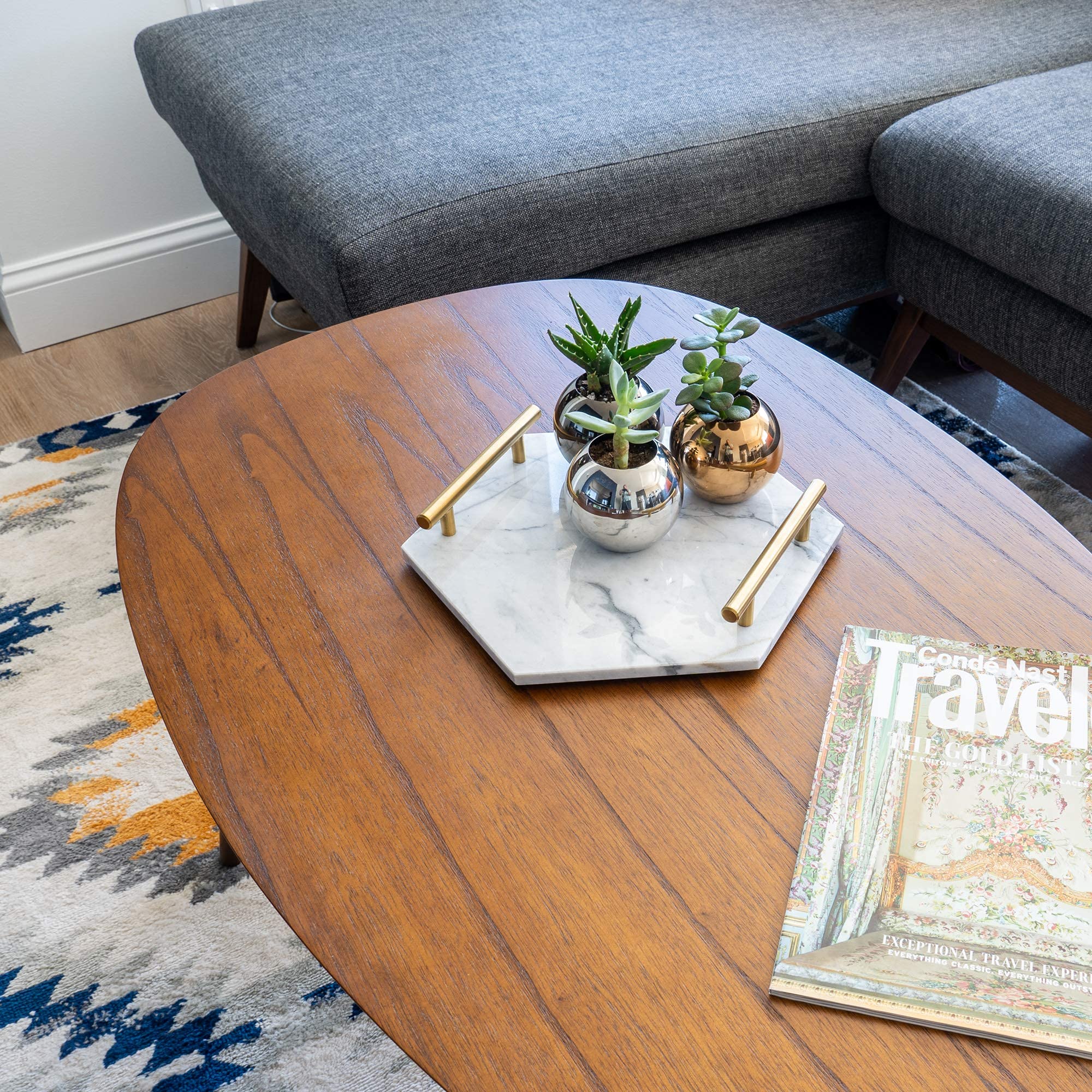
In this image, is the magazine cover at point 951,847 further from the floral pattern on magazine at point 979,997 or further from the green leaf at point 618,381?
the green leaf at point 618,381

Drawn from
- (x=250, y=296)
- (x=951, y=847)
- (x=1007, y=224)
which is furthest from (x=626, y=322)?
(x=250, y=296)

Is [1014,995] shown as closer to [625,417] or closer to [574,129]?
[625,417]

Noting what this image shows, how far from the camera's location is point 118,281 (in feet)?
6.29

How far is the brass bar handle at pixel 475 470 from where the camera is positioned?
723mm

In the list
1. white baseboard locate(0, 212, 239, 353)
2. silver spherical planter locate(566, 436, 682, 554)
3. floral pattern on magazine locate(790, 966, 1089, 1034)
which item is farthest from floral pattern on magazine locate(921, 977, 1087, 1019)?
white baseboard locate(0, 212, 239, 353)

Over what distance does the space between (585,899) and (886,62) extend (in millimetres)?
1411

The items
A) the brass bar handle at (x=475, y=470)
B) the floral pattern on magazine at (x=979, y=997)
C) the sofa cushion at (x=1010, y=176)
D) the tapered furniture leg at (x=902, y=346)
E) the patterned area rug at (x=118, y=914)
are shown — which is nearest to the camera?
the floral pattern on magazine at (x=979, y=997)

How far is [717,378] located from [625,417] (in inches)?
3.3

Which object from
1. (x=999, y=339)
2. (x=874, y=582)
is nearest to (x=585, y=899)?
(x=874, y=582)

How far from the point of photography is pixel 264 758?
0.61 m

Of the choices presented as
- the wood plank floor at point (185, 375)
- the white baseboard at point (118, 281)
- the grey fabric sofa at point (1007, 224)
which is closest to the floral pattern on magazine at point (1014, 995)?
the grey fabric sofa at point (1007, 224)

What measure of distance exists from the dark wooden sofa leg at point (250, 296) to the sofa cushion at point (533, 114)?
117 millimetres

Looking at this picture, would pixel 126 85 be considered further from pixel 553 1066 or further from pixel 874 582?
pixel 553 1066

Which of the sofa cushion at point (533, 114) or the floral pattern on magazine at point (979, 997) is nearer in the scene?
the floral pattern on magazine at point (979, 997)
